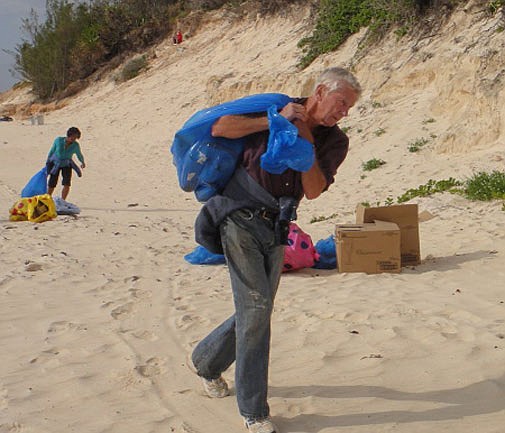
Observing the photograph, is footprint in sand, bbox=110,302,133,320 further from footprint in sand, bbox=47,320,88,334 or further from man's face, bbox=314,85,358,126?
man's face, bbox=314,85,358,126

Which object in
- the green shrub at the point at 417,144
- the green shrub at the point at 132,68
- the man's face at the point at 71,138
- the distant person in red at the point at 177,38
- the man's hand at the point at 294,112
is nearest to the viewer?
the man's hand at the point at 294,112

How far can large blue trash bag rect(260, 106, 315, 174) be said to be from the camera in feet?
8.81

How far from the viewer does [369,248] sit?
19.6 ft

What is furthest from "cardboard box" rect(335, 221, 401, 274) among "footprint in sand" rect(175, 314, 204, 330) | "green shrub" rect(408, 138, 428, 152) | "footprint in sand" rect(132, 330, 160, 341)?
"green shrub" rect(408, 138, 428, 152)

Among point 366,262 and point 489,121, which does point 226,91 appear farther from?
point 366,262

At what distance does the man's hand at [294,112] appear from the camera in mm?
2797

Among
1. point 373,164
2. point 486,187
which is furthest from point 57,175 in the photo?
point 486,187

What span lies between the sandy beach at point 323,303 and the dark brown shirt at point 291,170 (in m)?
1.14

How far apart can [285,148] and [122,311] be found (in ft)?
9.26

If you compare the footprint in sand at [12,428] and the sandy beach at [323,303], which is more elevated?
the footprint in sand at [12,428]

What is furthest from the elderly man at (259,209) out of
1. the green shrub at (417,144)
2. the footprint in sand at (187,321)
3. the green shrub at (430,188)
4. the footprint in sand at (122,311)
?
the green shrub at (417,144)

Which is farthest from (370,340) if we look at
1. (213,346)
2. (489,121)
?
(489,121)

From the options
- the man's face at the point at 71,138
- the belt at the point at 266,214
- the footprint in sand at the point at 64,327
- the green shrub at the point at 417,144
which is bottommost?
the green shrub at the point at 417,144

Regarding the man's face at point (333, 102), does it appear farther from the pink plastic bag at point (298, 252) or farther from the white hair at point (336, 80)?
the pink plastic bag at point (298, 252)
